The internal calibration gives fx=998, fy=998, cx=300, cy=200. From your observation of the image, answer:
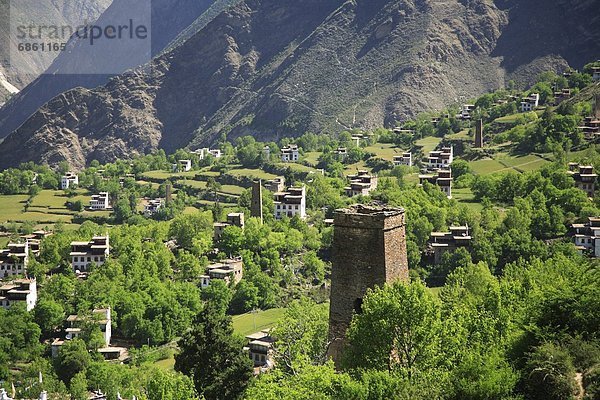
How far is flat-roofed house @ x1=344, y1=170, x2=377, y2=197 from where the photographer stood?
3155 inches

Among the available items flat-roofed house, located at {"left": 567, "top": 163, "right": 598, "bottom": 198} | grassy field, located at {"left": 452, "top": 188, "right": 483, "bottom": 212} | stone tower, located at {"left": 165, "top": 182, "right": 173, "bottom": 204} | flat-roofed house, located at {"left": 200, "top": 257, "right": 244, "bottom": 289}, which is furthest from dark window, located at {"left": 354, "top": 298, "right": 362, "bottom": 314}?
stone tower, located at {"left": 165, "top": 182, "right": 173, "bottom": 204}

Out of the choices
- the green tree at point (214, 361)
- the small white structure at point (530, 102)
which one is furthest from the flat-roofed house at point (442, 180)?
the green tree at point (214, 361)

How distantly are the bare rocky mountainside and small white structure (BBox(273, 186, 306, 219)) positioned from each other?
57.8 m

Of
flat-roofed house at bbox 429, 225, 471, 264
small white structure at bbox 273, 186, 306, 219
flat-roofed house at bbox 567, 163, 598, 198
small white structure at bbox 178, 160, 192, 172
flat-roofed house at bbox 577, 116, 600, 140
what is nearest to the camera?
flat-roofed house at bbox 429, 225, 471, 264

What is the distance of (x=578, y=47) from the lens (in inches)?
5704

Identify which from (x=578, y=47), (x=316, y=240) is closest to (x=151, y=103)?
(x=578, y=47)

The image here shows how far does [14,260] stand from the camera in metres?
67.9

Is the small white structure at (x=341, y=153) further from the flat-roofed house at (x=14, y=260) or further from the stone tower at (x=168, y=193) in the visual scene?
the flat-roofed house at (x=14, y=260)

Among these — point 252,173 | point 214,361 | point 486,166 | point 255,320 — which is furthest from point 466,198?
point 214,361

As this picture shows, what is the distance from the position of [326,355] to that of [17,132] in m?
159

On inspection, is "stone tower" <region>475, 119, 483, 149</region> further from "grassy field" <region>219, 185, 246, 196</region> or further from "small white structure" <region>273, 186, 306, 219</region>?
"grassy field" <region>219, 185, 246, 196</region>

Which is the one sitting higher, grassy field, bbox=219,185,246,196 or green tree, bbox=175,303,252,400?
grassy field, bbox=219,185,246,196

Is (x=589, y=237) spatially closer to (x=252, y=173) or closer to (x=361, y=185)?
(x=361, y=185)

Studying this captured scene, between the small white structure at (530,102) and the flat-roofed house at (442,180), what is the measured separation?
26.4m
